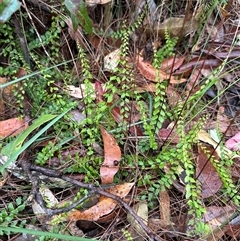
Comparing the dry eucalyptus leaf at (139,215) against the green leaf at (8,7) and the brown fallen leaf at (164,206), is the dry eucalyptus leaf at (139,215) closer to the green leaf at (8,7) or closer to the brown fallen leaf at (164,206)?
the brown fallen leaf at (164,206)

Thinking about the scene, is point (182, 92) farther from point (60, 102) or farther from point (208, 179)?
point (60, 102)

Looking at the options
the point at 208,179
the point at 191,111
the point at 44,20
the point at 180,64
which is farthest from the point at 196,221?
the point at 44,20

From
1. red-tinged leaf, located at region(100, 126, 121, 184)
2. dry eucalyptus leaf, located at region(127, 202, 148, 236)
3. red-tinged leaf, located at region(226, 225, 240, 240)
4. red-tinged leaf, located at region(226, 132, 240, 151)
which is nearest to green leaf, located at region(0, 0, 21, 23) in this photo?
red-tinged leaf, located at region(100, 126, 121, 184)

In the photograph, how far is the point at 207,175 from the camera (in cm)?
156

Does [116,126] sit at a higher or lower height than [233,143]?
higher

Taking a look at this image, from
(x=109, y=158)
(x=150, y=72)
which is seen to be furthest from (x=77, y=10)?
(x=109, y=158)

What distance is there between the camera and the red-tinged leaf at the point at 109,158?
150 centimetres

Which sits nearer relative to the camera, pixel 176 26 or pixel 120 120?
pixel 120 120

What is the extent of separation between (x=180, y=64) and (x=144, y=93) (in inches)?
8.5

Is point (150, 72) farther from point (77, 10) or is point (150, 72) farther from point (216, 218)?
point (216, 218)

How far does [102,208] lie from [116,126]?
1.04 ft

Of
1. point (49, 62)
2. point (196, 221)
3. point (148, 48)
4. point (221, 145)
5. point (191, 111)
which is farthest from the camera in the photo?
point (148, 48)

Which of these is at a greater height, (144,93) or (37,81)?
(37,81)

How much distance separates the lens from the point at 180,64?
1.82 metres
